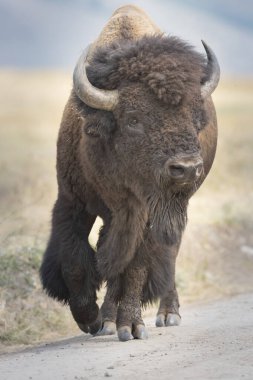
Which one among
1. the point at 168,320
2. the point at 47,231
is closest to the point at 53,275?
the point at 168,320

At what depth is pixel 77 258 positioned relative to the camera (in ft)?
30.6

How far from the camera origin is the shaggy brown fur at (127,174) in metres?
8.27

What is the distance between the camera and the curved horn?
8.59 meters

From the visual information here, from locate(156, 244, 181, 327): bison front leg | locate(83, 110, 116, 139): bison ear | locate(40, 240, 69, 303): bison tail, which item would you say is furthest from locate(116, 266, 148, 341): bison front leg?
locate(83, 110, 116, 139): bison ear

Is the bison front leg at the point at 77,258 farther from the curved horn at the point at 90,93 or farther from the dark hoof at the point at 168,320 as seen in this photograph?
the curved horn at the point at 90,93

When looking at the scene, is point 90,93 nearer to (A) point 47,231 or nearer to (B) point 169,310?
(B) point 169,310

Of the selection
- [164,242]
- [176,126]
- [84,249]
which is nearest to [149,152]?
[176,126]

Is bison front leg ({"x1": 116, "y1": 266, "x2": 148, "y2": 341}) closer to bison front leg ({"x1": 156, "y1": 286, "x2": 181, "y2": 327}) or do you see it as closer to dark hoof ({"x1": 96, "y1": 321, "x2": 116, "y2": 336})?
dark hoof ({"x1": 96, "y1": 321, "x2": 116, "y2": 336})

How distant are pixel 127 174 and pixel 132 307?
116cm

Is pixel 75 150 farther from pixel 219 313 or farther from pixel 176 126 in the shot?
pixel 219 313

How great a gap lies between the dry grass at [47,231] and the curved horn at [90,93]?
254 cm

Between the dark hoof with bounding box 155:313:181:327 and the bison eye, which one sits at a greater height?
the bison eye

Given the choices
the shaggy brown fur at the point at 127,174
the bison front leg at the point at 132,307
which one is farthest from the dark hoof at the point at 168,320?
the bison front leg at the point at 132,307

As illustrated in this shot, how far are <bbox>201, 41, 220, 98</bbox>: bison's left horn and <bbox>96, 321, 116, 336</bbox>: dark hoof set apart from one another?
7.51 ft
